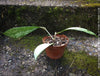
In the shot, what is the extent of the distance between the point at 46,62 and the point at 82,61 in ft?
1.12

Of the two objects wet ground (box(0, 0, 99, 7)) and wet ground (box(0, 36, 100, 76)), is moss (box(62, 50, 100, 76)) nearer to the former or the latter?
wet ground (box(0, 36, 100, 76))

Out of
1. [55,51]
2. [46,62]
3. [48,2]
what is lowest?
[46,62]

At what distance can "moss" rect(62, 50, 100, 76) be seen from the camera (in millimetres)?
1069

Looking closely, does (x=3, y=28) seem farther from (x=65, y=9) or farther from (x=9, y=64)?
(x=65, y=9)

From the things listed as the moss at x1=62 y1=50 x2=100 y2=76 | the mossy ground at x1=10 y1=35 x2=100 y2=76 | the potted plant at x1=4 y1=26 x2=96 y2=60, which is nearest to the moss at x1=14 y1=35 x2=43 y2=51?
the mossy ground at x1=10 y1=35 x2=100 y2=76

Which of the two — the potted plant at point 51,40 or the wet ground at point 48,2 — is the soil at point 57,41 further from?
the wet ground at point 48,2

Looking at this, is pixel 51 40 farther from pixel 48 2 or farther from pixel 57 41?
pixel 48 2

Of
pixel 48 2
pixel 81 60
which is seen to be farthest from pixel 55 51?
pixel 48 2

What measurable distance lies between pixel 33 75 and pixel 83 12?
845 mm

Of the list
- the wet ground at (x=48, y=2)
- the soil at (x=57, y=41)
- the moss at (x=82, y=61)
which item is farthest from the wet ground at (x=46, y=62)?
the wet ground at (x=48, y=2)

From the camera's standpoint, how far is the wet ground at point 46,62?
1.06 meters

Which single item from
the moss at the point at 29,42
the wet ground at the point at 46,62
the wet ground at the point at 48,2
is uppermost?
the wet ground at the point at 48,2

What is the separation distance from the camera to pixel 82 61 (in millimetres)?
1146

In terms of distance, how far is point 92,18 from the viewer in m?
Result: 1.35
